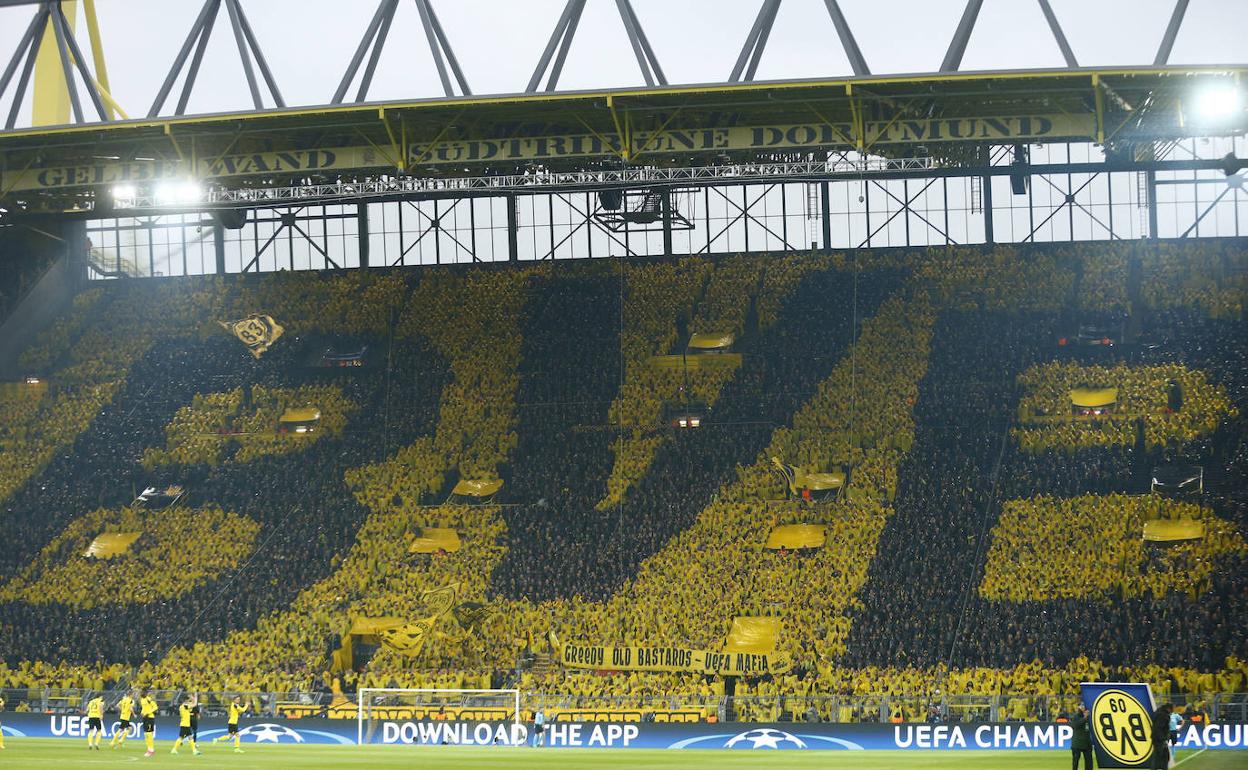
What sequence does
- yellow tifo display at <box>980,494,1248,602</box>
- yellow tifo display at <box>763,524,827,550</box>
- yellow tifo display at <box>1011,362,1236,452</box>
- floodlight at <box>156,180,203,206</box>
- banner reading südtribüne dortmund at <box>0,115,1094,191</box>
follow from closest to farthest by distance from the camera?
yellow tifo display at <box>980,494,1248,602</box> → banner reading südtribüne dortmund at <box>0,115,1094,191</box> → yellow tifo display at <box>763,524,827,550</box> → yellow tifo display at <box>1011,362,1236,452</box> → floodlight at <box>156,180,203,206</box>

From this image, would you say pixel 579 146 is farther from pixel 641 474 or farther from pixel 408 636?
pixel 408 636

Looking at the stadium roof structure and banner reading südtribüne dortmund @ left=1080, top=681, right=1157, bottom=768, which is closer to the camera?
banner reading südtribüne dortmund @ left=1080, top=681, right=1157, bottom=768

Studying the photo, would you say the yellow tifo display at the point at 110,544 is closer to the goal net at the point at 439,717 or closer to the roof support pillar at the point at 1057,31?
the goal net at the point at 439,717

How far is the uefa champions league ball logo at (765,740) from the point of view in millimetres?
34000

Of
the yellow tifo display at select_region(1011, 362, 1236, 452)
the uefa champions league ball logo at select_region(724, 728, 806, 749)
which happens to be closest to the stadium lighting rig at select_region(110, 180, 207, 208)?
the uefa champions league ball logo at select_region(724, 728, 806, 749)

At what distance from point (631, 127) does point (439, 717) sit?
54.0 ft

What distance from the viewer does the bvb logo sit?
72.4ft

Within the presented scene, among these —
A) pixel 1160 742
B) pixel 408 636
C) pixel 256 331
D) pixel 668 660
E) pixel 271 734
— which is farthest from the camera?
pixel 256 331

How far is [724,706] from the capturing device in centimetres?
3500

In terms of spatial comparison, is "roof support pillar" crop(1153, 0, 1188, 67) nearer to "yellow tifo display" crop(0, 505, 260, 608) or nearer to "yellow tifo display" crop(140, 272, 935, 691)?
"yellow tifo display" crop(140, 272, 935, 691)

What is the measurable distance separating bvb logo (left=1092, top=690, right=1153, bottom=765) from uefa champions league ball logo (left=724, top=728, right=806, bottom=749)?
40.6ft

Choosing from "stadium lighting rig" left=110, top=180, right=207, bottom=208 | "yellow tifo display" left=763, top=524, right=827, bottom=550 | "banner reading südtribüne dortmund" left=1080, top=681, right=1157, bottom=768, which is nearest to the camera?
"banner reading südtribüne dortmund" left=1080, top=681, right=1157, bottom=768

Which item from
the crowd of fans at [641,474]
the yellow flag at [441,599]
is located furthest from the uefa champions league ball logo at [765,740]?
the yellow flag at [441,599]

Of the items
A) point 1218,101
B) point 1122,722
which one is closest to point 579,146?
point 1218,101
